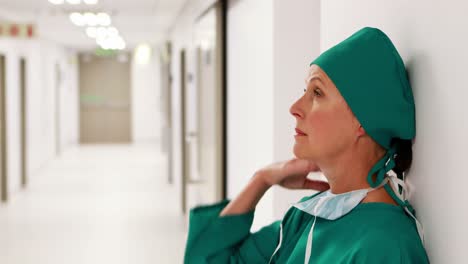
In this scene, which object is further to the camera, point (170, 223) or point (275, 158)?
point (170, 223)

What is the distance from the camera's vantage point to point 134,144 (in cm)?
1916

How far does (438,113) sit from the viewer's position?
3.65 feet

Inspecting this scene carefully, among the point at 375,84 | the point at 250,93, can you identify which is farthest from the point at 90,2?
the point at 375,84

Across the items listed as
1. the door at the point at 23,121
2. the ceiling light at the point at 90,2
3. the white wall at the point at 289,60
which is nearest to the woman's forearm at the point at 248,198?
the white wall at the point at 289,60

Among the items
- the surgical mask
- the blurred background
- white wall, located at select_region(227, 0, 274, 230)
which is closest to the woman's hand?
the surgical mask

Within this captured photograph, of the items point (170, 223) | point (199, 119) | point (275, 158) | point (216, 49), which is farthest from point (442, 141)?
point (170, 223)

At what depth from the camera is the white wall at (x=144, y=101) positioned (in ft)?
65.3

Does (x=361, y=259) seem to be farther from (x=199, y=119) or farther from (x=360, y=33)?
(x=199, y=119)

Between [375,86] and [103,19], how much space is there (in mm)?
9243

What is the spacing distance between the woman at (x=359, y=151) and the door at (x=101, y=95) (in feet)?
62.9

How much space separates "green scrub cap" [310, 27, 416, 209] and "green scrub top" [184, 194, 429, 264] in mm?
74

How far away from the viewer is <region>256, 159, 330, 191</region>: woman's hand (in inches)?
57.8

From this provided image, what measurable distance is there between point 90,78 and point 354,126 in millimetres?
19419

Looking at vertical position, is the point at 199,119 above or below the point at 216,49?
below
